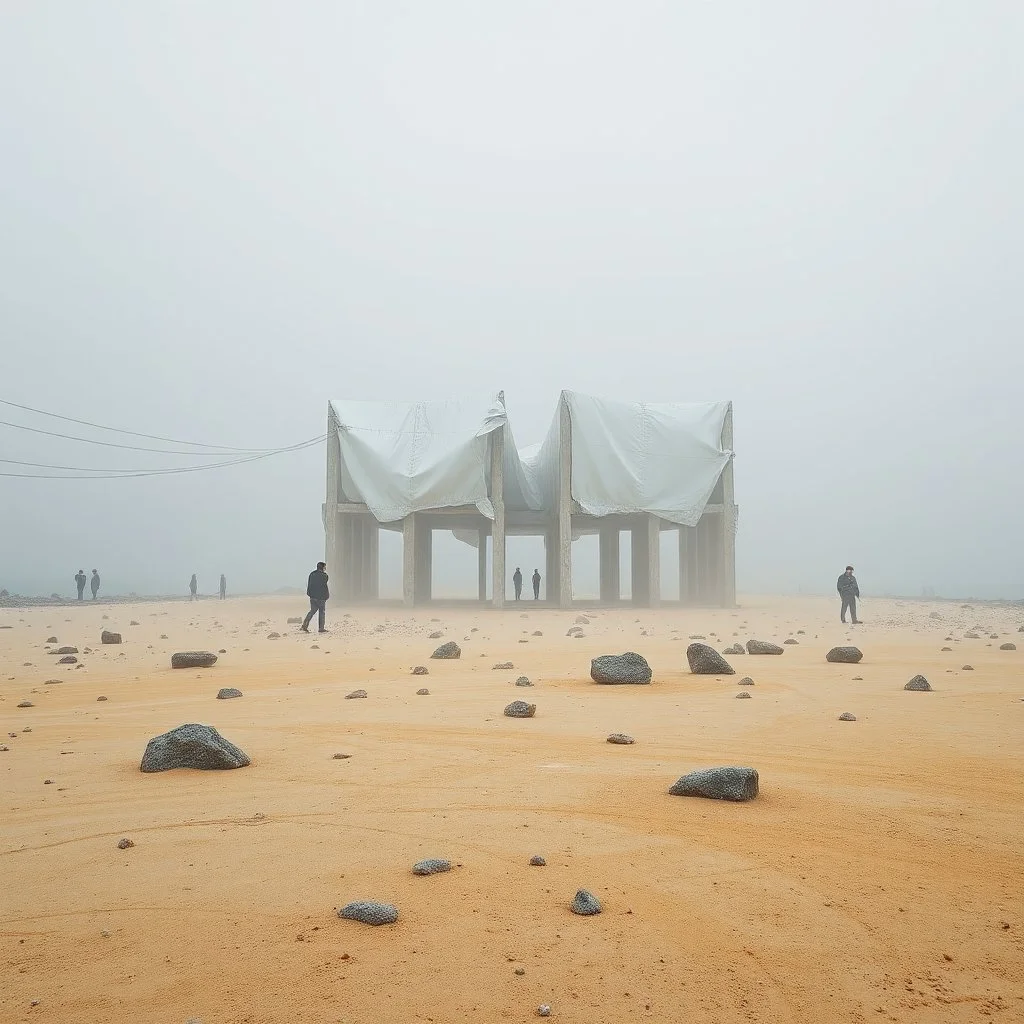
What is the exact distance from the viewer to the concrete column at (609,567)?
3262 centimetres

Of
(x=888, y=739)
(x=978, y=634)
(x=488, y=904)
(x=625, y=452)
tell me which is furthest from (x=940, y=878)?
(x=625, y=452)

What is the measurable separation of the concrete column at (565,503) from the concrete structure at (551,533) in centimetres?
3

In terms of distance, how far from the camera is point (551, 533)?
32.6m

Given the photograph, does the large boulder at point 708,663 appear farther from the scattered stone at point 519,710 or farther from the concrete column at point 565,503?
the concrete column at point 565,503

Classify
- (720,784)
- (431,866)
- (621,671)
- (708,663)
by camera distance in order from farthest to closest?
(708,663) → (621,671) → (720,784) → (431,866)

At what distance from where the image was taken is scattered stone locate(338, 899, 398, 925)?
2498 mm

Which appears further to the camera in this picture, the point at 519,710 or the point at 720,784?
the point at 519,710

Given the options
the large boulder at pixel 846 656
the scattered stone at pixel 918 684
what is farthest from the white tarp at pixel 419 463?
the scattered stone at pixel 918 684

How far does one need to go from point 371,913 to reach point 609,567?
3064 cm

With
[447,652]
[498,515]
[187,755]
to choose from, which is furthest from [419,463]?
[187,755]

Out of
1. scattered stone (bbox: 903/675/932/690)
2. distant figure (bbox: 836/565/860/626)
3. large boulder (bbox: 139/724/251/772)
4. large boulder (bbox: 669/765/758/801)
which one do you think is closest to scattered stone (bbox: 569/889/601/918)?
large boulder (bbox: 669/765/758/801)

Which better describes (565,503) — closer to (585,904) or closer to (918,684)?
(918,684)

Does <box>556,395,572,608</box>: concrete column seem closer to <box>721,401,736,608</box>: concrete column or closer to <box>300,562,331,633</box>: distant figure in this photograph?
<box>721,401,736,608</box>: concrete column

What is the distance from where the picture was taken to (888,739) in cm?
515
